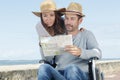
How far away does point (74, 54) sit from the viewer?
202 inches

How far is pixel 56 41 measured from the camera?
5.14 m

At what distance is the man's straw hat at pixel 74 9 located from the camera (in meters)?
5.36

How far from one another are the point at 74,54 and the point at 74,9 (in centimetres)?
56

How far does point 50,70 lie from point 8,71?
13.9ft

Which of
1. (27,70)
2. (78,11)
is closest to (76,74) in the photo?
(78,11)

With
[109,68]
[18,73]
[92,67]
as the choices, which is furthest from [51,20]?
[109,68]

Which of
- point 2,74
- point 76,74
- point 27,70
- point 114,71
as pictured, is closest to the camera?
point 76,74

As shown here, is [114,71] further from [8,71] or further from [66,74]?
[66,74]

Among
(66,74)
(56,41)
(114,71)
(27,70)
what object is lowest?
(114,71)

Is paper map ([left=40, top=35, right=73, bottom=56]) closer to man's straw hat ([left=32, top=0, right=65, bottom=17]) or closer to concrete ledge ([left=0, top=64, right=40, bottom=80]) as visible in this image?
man's straw hat ([left=32, top=0, right=65, bottom=17])

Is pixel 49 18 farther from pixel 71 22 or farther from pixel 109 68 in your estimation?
pixel 109 68

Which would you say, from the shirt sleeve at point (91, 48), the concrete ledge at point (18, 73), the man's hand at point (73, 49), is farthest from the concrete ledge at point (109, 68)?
the man's hand at point (73, 49)

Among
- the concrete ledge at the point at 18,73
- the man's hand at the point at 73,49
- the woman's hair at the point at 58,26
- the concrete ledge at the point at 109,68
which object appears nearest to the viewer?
the man's hand at the point at 73,49

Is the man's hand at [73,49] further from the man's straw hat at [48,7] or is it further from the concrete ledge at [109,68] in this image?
the concrete ledge at [109,68]
